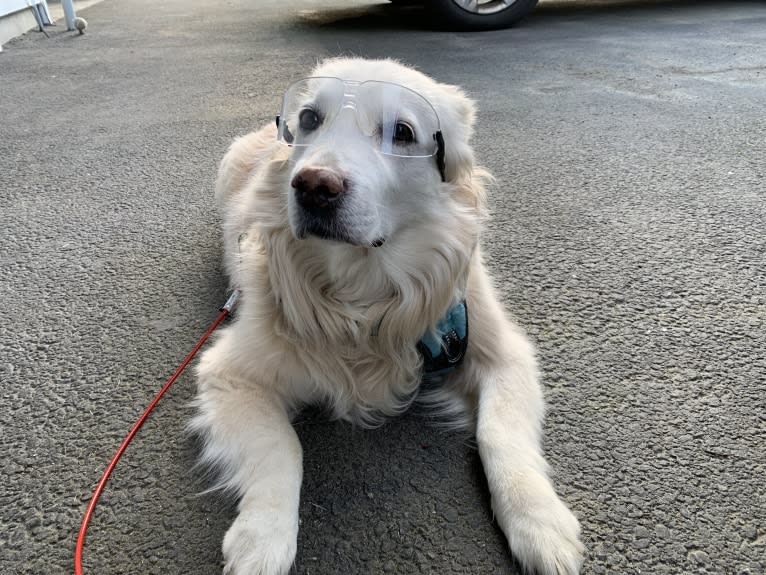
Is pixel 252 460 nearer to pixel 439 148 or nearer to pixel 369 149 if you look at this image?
pixel 369 149

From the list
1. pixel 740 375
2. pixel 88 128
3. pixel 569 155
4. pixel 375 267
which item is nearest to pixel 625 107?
pixel 569 155

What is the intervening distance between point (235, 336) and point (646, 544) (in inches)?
51.0

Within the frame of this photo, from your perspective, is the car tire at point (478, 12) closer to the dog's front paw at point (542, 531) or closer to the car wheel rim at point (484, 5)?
the car wheel rim at point (484, 5)

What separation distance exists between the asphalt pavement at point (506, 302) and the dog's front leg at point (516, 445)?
0.07 m

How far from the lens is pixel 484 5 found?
299 inches

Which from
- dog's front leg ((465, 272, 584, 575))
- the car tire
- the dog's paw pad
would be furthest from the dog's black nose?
the car tire

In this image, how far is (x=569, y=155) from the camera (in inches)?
147

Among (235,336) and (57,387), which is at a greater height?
(235,336)

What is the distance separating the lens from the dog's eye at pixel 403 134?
1706 millimetres

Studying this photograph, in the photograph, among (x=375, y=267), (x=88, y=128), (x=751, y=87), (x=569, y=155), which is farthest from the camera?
(x=751, y=87)

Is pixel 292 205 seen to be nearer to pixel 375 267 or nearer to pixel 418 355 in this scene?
pixel 375 267

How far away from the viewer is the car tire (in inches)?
296

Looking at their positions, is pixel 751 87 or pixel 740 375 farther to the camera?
pixel 751 87

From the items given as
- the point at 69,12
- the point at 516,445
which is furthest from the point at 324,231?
the point at 69,12
